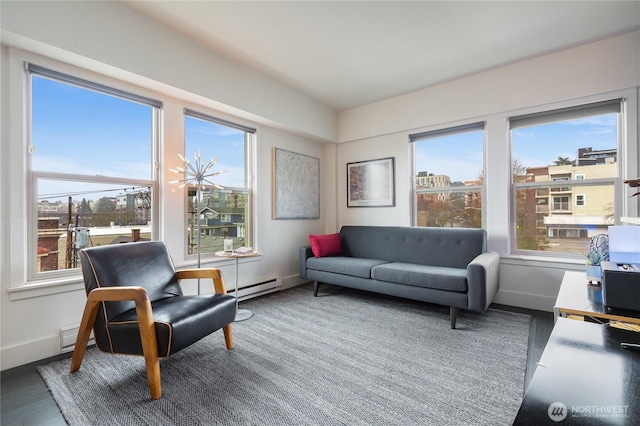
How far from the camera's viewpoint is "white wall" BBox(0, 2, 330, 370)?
1987 mm

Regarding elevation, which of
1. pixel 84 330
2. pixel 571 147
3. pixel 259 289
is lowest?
pixel 259 289

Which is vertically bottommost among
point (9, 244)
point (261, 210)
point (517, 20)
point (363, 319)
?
point (363, 319)

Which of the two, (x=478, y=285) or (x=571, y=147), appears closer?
(x=478, y=285)

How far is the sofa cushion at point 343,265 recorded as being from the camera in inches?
129

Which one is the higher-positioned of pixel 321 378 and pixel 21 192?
Answer: pixel 21 192

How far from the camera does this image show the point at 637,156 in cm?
264

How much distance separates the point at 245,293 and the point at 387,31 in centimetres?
319

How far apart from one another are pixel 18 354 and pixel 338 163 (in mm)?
4174

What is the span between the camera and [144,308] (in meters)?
1.65

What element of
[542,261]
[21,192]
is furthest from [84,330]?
[542,261]

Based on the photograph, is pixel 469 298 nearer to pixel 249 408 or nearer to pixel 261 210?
pixel 249 408

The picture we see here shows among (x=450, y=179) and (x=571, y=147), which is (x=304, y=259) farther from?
(x=571, y=147)

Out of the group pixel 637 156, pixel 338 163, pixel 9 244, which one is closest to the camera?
pixel 9 244

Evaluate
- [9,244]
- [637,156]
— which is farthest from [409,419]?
[637,156]
